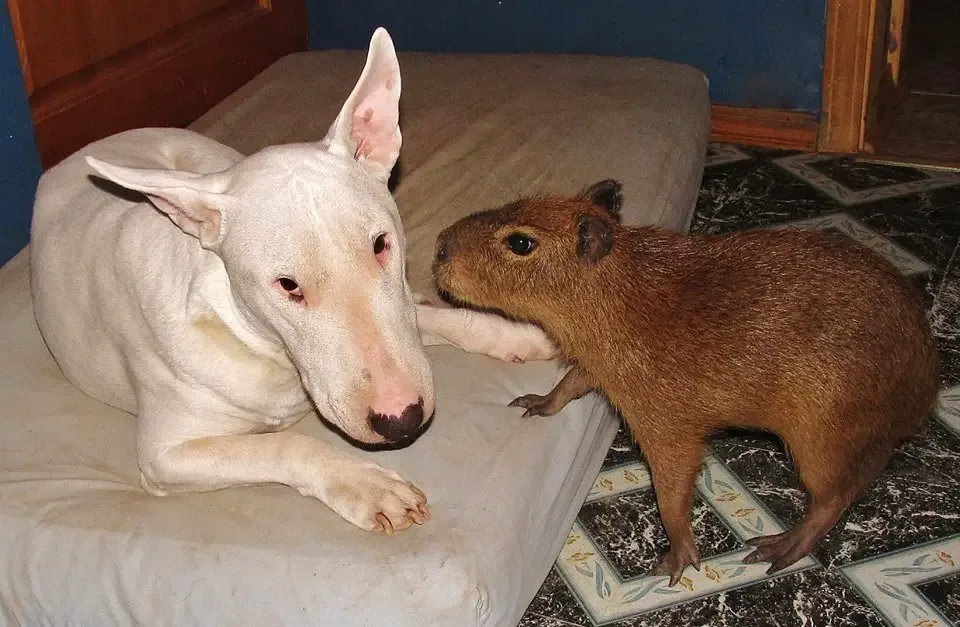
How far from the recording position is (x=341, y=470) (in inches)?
83.0

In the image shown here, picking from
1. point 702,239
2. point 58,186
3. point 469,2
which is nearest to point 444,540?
point 702,239

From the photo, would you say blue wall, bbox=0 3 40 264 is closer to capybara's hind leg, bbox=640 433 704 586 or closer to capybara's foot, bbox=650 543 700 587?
Result: capybara's hind leg, bbox=640 433 704 586

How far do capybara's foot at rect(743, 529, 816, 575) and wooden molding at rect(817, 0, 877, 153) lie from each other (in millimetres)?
2303

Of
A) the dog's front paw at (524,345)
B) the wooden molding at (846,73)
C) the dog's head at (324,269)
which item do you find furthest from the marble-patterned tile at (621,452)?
the wooden molding at (846,73)

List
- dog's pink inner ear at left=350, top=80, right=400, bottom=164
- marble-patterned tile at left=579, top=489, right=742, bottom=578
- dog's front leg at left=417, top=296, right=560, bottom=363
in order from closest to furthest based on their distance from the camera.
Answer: dog's pink inner ear at left=350, top=80, right=400, bottom=164
marble-patterned tile at left=579, top=489, right=742, bottom=578
dog's front leg at left=417, top=296, right=560, bottom=363

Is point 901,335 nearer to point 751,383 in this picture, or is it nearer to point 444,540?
point 751,383

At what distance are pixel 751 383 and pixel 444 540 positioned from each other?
0.70 meters

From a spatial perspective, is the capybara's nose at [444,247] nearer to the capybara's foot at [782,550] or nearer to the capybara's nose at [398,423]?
the capybara's nose at [398,423]

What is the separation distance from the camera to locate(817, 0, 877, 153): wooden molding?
403cm


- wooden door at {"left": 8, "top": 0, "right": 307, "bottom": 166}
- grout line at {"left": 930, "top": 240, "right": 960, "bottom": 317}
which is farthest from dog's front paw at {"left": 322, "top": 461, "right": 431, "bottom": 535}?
grout line at {"left": 930, "top": 240, "right": 960, "bottom": 317}

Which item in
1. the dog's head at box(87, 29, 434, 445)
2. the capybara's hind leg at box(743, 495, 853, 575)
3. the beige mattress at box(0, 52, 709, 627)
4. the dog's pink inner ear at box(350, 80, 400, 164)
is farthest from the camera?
the capybara's hind leg at box(743, 495, 853, 575)

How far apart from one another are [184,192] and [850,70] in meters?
3.02

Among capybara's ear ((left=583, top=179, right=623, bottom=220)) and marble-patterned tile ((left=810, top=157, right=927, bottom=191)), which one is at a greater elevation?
capybara's ear ((left=583, top=179, right=623, bottom=220))

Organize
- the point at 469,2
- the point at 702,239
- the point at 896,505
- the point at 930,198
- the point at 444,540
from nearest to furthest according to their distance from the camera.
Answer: the point at 444,540 → the point at 702,239 → the point at 896,505 → the point at 930,198 → the point at 469,2
